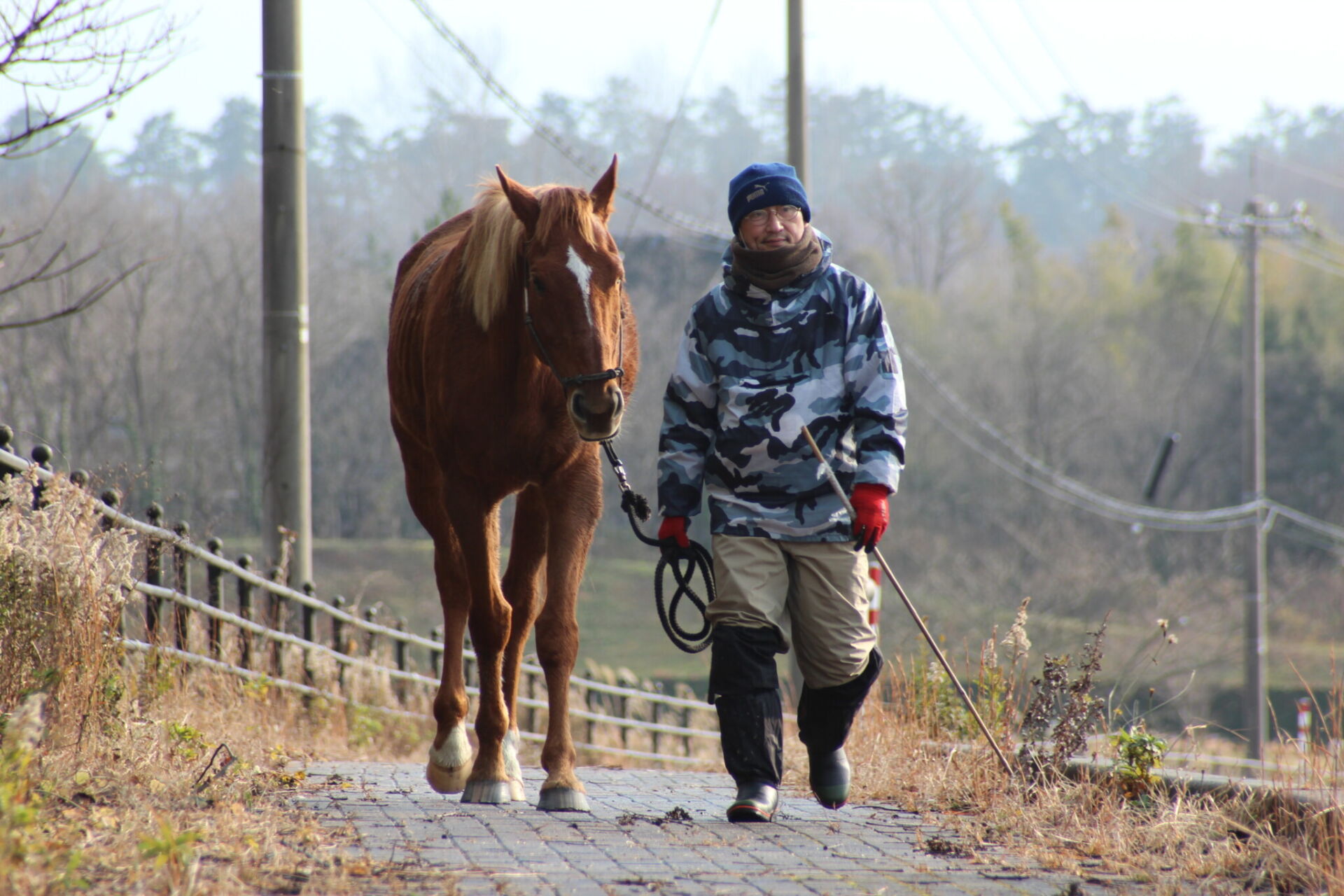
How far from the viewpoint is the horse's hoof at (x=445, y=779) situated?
16.8 ft

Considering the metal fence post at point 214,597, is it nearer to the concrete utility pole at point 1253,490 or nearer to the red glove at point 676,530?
the red glove at point 676,530

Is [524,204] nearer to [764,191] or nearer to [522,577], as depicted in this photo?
[764,191]

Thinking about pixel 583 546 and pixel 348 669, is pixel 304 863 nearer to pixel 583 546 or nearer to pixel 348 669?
pixel 583 546

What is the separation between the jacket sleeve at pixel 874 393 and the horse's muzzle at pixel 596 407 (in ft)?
2.82

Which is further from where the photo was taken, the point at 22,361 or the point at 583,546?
the point at 22,361

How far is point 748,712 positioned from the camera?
4621 millimetres

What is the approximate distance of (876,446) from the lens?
461cm

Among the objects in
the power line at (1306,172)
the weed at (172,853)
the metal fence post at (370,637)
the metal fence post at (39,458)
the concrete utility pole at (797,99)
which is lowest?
the metal fence post at (370,637)

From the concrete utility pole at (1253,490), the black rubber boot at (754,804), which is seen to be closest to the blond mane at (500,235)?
the black rubber boot at (754,804)

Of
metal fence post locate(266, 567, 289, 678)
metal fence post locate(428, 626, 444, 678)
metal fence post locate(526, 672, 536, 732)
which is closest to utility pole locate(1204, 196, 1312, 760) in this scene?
metal fence post locate(526, 672, 536, 732)

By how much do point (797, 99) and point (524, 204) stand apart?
29.7ft

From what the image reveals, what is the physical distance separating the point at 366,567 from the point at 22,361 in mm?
10006

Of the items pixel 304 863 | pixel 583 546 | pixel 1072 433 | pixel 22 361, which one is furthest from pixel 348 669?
pixel 1072 433

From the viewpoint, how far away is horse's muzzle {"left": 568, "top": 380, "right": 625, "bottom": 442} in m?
4.37
